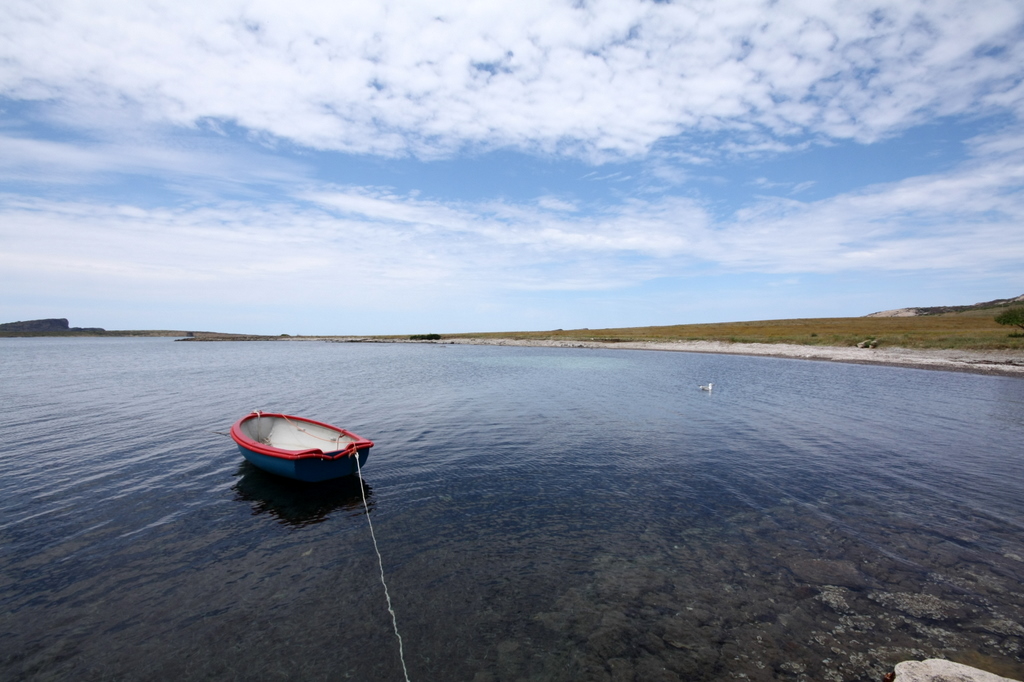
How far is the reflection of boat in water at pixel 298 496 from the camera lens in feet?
49.4

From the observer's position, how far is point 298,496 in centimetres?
1675

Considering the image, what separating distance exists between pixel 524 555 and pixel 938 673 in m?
8.06

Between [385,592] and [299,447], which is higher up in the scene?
[299,447]

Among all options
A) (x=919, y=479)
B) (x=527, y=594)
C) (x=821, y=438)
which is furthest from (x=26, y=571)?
(x=821, y=438)

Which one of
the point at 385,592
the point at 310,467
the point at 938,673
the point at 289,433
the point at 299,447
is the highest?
the point at 289,433

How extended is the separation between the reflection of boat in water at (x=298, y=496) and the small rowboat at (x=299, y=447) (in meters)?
0.55

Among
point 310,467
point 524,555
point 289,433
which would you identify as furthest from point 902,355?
point 310,467

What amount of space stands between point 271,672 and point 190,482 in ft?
41.5

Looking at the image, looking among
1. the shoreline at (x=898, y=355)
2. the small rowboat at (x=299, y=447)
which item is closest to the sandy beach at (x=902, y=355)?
the shoreline at (x=898, y=355)

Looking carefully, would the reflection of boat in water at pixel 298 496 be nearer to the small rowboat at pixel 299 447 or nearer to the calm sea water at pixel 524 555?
the calm sea water at pixel 524 555

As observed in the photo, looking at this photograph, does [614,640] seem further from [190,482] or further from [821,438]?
[821,438]

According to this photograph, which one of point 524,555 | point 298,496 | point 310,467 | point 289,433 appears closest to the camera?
point 524,555

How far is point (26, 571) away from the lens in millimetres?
11383

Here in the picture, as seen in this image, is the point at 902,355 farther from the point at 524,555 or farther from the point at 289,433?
the point at 289,433
